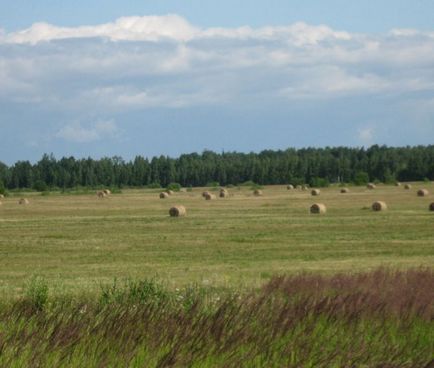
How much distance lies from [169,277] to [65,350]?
15.0m

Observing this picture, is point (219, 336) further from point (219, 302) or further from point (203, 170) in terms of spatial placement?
point (203, 170)

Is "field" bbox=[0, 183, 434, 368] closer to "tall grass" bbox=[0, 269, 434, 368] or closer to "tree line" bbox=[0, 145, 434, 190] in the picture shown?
"tall grass" bbox=[0, 269, 434, 368]

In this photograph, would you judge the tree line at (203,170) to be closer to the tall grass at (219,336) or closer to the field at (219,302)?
the field at (219,302)

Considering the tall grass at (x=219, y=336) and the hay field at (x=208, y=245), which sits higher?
the tall grass at (x=219, y=336)

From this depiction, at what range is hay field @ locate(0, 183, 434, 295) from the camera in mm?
24141

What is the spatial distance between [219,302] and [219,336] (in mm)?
2610

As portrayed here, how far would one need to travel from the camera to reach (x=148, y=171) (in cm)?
17750

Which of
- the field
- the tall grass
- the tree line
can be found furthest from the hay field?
the tree line

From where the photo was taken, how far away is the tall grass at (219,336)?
23.1 feet

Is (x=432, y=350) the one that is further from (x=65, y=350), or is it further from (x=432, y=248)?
(x=432, y=248)

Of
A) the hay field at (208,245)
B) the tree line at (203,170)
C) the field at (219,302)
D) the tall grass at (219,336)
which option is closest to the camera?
the tall grass at (219,336)

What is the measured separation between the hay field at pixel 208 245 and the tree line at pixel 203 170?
101832 mm

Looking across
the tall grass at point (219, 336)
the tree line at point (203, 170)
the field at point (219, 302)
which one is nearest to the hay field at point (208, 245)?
the field at point (219, 302)

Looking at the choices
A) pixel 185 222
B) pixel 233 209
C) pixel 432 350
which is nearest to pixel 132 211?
pixel 233 209
